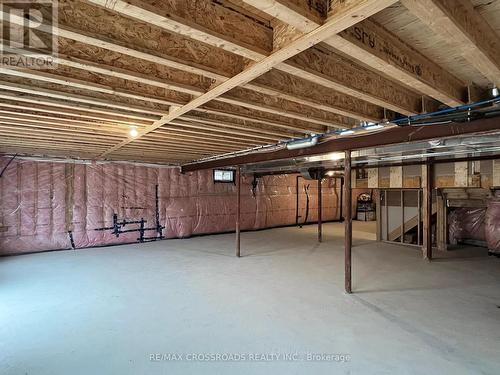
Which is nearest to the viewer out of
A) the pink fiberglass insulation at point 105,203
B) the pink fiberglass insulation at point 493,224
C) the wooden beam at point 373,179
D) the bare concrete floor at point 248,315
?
the bare concrete floor at point 248,315

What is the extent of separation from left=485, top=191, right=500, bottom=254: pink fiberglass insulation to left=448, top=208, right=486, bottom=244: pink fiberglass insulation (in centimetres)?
107

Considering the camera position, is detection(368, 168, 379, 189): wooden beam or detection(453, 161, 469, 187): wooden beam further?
detection(368, 168, 379, 189): wooden beam

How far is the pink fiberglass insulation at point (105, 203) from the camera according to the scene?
5465 mm

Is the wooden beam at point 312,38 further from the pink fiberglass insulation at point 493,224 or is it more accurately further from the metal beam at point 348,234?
the pink fiberglass insulation at point 493,224

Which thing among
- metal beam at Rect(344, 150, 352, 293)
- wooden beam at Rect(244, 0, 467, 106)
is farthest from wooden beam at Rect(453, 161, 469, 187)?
wooden beam at Rect(244, 0, 467, 106)

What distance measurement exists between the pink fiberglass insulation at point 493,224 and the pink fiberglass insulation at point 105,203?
5.57m

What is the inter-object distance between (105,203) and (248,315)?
5.01 m

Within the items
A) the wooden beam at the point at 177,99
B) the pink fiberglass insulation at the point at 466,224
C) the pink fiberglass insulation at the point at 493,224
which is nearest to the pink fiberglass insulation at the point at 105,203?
the wooden beam at the point at 177,99

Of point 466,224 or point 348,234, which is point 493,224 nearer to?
point 466,224

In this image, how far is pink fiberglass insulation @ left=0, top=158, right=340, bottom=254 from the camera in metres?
5.46

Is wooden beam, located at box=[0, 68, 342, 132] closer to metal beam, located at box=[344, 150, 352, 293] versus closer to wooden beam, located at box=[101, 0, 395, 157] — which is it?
wooden beam, located at box=[101, 0, 395, 157]

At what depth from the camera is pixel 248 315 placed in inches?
108

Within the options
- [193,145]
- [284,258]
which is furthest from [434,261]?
[193,145]

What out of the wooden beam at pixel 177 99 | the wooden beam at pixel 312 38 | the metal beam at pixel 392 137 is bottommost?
the metal beam at pixel 392 137
